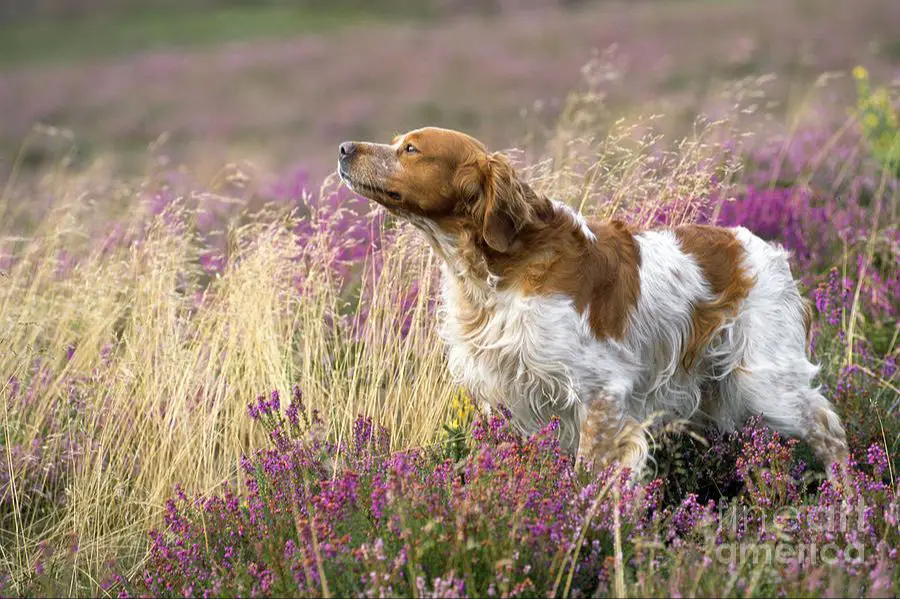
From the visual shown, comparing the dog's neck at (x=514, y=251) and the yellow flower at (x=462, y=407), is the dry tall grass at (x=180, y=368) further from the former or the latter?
the dog's neck at (x=514, y=251)

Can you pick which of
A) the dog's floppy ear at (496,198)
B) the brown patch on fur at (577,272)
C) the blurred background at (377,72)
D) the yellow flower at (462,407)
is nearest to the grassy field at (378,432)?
the yellow flower at (462,407)

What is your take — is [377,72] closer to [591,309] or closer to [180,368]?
[180,368]

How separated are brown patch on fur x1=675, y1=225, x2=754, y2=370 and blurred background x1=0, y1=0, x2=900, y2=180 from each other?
6920 millimetres

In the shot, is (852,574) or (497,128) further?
(497,128)

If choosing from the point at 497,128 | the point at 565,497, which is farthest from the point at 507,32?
the point at 565,497

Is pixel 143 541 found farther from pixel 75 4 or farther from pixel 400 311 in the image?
pixel 75 4

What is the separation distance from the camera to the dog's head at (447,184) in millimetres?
3996

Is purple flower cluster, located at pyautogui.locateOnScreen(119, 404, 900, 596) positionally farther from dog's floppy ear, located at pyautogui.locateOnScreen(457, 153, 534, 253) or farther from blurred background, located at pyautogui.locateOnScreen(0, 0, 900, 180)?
blurred background, located at pyautogui.locateOnScreen(0, 0, 900, 180)

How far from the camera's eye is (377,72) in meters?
19.5

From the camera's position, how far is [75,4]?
2955 centimetres

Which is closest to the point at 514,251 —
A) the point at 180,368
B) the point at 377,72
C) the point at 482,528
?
the point at 482,528

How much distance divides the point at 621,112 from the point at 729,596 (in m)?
11.2

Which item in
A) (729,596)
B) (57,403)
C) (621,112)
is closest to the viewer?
(729,596)

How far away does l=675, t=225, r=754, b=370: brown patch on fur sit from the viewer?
Result: 429 cm
